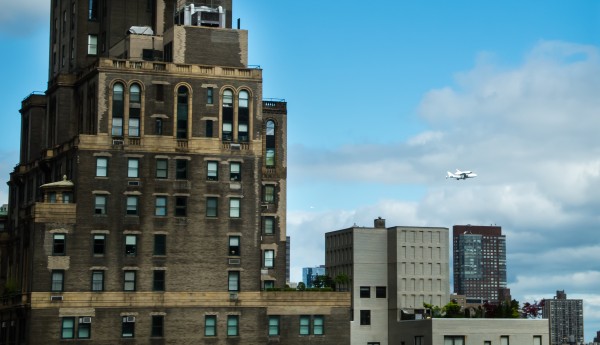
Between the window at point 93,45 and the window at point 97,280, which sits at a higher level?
the window at point 93,45

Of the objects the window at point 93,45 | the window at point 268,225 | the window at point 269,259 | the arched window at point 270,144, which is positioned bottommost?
the window at point 269,259

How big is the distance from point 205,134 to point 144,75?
31.8 ft

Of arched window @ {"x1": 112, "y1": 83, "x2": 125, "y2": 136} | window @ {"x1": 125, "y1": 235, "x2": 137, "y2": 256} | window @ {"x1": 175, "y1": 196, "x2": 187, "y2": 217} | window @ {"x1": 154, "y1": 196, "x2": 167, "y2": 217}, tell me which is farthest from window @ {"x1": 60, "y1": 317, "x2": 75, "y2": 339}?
arched window @ {"x1": 112, "y1": 83, "x2": 125, "y2": 136}

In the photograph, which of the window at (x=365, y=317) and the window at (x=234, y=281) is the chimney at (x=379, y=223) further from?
the window at (x=234, y=281)

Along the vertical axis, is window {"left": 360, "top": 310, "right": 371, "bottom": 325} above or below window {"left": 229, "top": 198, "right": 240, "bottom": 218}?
below

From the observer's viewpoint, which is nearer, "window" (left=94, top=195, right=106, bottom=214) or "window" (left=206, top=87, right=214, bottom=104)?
"window" (left=94, top=195, right=106, bottom=214)

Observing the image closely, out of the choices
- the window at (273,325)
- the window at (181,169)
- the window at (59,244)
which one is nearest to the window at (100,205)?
the window at (59,244)

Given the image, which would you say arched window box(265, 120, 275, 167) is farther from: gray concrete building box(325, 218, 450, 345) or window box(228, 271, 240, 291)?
gray concrete building box(325, 218, 450, 345)

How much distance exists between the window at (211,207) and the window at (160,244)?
5.79 m

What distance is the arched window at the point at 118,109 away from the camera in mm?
140125

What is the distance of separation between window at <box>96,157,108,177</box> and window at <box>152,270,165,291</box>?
→ 12.4 metres

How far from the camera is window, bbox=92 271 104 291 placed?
136 meters

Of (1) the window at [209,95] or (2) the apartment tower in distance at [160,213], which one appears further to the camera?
(1) the window at [209,95]

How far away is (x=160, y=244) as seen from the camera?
140m
